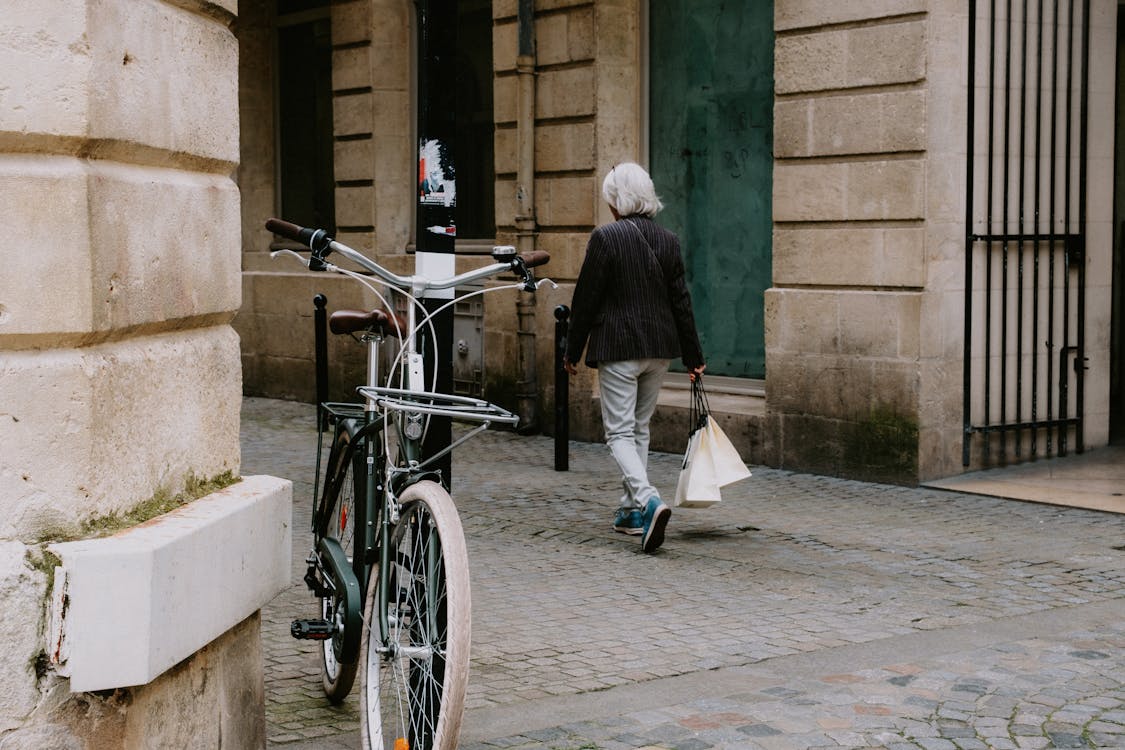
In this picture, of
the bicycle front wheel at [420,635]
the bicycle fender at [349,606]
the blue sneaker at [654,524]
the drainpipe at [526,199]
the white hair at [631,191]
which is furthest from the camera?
the drainpipe at [526,199]

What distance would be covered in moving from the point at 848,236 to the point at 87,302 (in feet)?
24.2

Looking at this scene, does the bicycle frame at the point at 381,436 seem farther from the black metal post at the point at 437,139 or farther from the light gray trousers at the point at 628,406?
the light gray trousers at the point at 628,406

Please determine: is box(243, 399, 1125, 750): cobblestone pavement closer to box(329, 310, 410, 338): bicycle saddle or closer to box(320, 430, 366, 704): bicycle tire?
box(320, 430, 366, 704): bicycle tire

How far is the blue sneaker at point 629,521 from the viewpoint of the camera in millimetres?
7953

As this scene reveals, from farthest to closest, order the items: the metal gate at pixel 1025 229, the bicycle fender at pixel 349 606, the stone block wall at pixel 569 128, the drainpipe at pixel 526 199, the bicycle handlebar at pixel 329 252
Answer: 1. the drainpipe at pixel 526 199
2. the stone block wall at pixel 569 128
3. the metal gate at pixel 1025 229
4. the bicycle handlebar at pixel 329 252
5. the bicycle fender at pixel 349 606

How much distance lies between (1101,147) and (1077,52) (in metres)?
0.65

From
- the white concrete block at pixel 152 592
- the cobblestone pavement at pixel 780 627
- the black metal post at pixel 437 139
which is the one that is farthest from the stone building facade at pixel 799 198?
the white concrete block at pixel 152 592

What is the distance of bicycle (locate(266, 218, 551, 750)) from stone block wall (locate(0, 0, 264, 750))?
54 cm

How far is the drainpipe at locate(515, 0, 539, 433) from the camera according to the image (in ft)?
40.1

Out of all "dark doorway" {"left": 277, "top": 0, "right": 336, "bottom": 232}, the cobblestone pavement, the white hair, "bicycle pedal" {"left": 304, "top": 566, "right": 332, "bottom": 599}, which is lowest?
the cobblestone pavement

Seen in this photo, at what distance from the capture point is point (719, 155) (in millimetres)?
11445

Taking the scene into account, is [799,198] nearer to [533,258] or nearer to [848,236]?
[848,236]

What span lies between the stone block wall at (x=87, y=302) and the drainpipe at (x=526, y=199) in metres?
8.60

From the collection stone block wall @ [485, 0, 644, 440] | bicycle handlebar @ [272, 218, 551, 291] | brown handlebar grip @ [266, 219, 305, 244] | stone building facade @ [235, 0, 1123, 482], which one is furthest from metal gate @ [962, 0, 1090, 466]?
brown handlebar grip @ [266, 219, 305, 244]
